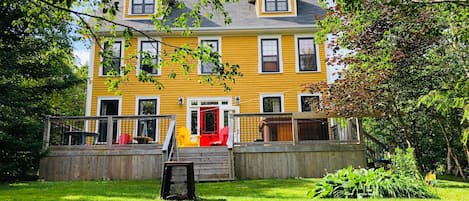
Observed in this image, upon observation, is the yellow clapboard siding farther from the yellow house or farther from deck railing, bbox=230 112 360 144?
deck railing, bbox=230 112 360 144

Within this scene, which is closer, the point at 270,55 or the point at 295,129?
the point at 295,129

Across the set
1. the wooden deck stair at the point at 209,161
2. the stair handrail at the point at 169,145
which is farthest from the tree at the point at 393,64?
the stair handrail at the point at 169,145

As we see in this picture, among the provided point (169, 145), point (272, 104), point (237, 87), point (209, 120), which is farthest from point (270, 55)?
point (169, 145)

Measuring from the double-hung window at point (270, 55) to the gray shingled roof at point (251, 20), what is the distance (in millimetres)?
662

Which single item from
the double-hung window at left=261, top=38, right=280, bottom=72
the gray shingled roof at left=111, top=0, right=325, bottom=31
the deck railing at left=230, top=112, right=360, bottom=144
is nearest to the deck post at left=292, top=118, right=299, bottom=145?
the deck railing at left=230, top=112, right=360, bottom=144

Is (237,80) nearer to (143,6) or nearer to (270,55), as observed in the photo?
(270,55)

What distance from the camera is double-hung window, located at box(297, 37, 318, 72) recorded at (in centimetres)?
1407

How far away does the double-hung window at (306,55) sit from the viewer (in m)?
14.1

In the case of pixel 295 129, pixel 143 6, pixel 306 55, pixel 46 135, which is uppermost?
pixel 143 6

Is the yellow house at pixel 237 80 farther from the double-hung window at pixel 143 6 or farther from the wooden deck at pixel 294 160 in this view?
the wooden deck at pixel 294 160

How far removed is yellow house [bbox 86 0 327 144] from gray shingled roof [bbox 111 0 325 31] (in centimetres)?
4

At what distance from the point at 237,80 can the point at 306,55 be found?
2.96 meters

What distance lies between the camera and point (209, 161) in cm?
977

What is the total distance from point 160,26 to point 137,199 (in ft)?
9.38
